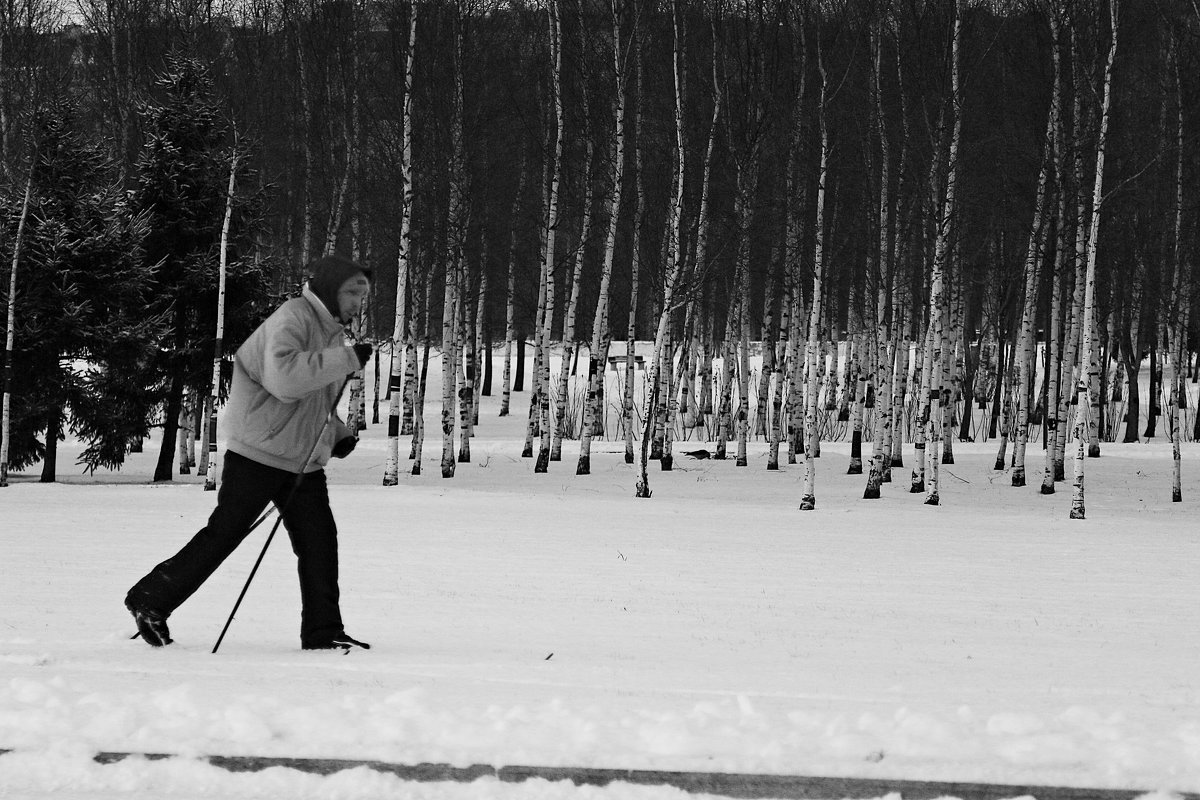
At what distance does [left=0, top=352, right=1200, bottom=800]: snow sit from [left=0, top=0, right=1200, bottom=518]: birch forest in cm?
895

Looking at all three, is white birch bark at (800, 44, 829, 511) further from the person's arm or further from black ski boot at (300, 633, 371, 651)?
the person's arm

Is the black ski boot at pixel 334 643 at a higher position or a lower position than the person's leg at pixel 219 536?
lower

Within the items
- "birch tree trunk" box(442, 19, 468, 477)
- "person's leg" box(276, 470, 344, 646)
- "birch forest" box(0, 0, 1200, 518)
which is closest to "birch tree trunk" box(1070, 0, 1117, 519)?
"birch forest" box(0, 0, 1200, 518)

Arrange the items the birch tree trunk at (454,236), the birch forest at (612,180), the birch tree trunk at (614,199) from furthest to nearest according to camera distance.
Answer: the birch tree trunk at (454,236)
the birch tree trunk at (614,199)
the birch forest at (612,180)

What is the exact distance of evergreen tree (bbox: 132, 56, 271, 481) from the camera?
26.1 metres

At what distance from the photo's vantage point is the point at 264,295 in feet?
86.3

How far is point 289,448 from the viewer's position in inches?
231

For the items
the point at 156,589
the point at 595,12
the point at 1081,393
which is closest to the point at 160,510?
the point at 156,589

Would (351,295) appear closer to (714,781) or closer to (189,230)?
(714,781)

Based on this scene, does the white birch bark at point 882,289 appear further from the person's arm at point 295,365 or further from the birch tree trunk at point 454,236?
the person's arm at point 295,365

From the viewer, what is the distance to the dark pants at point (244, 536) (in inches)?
230

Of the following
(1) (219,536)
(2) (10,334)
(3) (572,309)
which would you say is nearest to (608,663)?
Result: (1) (219,536)

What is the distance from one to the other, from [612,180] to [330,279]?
23.0 m

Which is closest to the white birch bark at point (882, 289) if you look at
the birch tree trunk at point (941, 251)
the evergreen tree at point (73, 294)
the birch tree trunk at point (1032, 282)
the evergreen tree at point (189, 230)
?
the birch tree trunk at point (941, 251)
